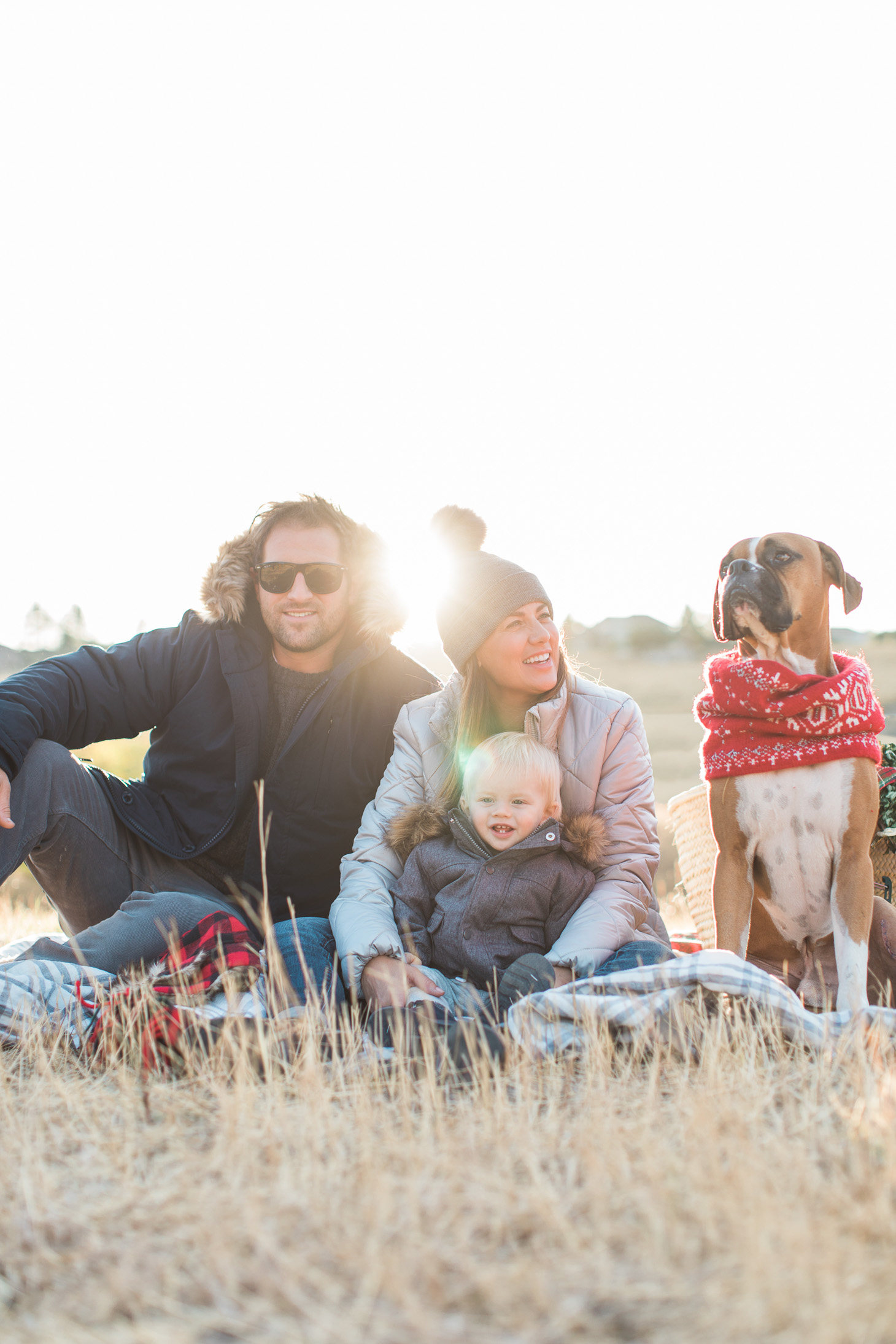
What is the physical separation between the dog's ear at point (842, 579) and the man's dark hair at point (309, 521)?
2227 millimetres

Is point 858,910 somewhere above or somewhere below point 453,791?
below

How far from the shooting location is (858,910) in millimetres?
3723

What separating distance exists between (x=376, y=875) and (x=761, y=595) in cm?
191

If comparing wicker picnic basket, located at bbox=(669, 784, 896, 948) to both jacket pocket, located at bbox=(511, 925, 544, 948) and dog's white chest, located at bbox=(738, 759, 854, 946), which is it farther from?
jacket pocket, located at bbox=(511, 925, 544, 948)

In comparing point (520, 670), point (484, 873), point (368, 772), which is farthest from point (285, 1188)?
point (368, 772)

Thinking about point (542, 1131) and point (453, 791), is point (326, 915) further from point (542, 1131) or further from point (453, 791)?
point (542, 1131)

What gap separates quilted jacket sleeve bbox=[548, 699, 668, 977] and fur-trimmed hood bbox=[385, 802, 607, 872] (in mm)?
83

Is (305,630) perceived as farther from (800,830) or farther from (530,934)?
(800,830)

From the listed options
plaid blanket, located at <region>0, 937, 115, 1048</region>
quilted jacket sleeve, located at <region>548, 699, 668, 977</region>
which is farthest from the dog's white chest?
plaid blanket, located at <region>0, 937, 115, 1048</region>

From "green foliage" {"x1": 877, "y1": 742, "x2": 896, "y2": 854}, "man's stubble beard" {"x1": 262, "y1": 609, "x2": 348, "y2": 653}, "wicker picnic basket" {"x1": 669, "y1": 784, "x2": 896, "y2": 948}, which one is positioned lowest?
"wicker picnic basket" {"x1": 669, "y1": 784, "x2": 896, "y2": 948}

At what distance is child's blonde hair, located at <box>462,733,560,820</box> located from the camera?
3674mm

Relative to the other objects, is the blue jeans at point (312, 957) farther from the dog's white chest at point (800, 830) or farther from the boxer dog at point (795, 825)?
the dog's white chest at point (800, 830)

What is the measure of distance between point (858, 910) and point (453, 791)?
1634mm

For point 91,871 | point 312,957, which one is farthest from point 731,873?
point 91,871
